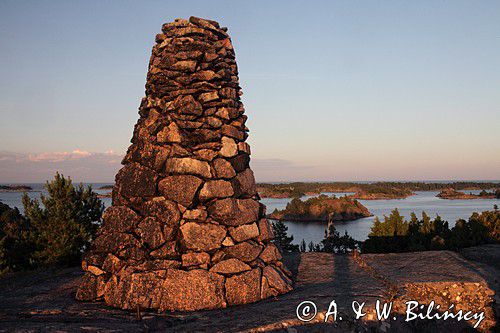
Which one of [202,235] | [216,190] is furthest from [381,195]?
[202,235]

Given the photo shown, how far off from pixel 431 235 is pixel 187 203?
347 inches

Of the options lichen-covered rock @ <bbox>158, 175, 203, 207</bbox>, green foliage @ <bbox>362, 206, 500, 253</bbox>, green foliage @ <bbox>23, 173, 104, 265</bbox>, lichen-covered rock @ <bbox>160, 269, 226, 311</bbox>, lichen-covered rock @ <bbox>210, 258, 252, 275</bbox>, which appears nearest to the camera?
lichen-covered rock @ <bbox>160, 269, 226, 311</bbox>

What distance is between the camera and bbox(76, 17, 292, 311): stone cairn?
553 cm

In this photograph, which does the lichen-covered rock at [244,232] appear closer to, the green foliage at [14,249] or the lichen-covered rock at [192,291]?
the lichen-covered rock at [192,291]

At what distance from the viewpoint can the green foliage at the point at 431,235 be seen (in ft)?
35.1

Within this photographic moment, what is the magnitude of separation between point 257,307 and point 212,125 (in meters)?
2.83

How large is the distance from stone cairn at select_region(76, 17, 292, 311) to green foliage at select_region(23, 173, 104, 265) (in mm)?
3846

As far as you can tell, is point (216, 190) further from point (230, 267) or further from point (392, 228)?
point (392, 228)

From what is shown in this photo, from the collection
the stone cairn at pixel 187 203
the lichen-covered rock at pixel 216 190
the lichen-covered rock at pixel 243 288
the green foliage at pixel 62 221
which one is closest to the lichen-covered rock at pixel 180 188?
the stone cairn at pixel 187 203

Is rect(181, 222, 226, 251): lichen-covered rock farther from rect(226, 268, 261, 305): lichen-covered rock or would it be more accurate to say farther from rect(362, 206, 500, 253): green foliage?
rect(362, 206, 500, 253): green foliage

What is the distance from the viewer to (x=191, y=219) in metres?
5.84

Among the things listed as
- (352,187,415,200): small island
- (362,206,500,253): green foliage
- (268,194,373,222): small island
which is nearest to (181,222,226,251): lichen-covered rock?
(362,206,500,253): green foliage

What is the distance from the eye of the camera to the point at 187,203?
19.1 ft

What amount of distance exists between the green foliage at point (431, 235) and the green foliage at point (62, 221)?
787cm
